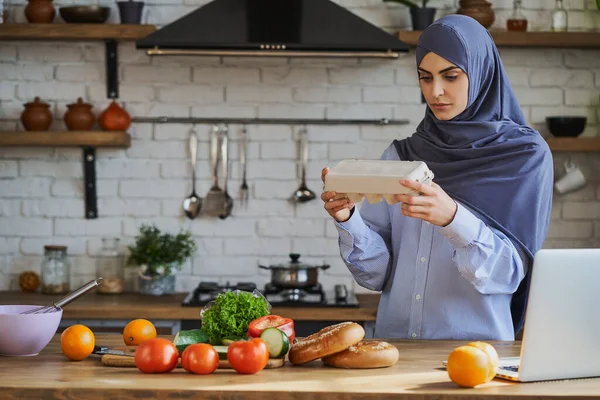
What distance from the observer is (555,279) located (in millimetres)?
1760

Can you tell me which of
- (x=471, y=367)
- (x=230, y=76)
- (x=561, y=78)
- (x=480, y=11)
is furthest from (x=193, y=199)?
(x=471, y=367)

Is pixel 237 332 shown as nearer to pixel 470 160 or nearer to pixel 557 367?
pixel 557 367

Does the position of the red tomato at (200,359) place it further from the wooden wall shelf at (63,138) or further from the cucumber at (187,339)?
the wooden wall shelf at (63,138)

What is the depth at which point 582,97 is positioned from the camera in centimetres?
438

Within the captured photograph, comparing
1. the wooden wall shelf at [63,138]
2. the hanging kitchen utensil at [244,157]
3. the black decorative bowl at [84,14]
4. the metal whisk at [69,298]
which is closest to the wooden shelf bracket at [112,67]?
the black decorative bowl at [84,14]

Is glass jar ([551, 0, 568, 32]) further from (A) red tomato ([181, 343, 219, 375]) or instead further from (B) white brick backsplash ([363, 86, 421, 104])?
(A) red tomato ([181, 343, 219, 375])

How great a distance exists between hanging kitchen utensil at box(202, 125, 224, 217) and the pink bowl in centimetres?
224

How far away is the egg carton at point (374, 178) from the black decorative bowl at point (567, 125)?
7.65 ft

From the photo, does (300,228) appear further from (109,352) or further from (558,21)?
(109,352)

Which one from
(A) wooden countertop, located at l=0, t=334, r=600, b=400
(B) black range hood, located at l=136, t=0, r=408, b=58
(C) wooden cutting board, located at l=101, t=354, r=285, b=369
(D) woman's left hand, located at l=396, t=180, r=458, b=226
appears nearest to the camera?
(A) wooden countertop, located at l=0, t=334, r=600, b=400

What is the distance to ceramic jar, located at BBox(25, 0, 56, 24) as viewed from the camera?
416cm

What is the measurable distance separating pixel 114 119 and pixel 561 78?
210 centimetres

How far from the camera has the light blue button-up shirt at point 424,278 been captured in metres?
2.34

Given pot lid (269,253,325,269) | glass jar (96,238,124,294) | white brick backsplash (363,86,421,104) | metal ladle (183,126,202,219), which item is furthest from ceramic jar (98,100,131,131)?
white brick backsplash (363,86,421,104)
